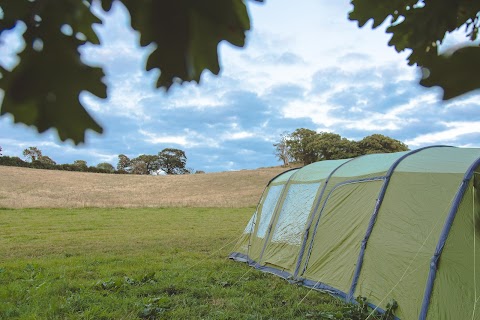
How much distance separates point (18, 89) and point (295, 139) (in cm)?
4410

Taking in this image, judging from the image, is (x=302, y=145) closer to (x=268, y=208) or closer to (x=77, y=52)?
(x=268, y=208)

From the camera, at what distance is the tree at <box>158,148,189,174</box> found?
50.3 m

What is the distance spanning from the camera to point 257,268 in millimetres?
6871

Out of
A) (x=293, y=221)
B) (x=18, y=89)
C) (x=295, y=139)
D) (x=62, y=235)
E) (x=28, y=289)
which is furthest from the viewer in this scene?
(x=295, y=139)

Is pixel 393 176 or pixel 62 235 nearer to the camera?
pixel 393 176

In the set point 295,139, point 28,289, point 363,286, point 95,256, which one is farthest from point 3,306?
point 295,139

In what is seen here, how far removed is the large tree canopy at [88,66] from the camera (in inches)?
24.9

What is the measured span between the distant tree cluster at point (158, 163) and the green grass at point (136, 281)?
36955 mm

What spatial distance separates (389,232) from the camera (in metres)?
4.57

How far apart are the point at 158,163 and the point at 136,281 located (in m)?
45.1

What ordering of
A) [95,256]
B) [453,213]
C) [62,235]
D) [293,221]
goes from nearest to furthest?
1. [453,213]
2. [293,221]
3. [95,256]
4. [62,235]

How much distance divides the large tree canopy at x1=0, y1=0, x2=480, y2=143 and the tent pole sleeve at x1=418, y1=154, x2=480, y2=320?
143 inches

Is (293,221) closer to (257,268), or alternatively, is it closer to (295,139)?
(257,268)

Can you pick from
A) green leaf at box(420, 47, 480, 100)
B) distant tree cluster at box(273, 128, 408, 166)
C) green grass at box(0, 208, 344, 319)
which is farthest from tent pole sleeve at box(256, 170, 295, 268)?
distant tree cluster at box(273, 128, 408, 166)
